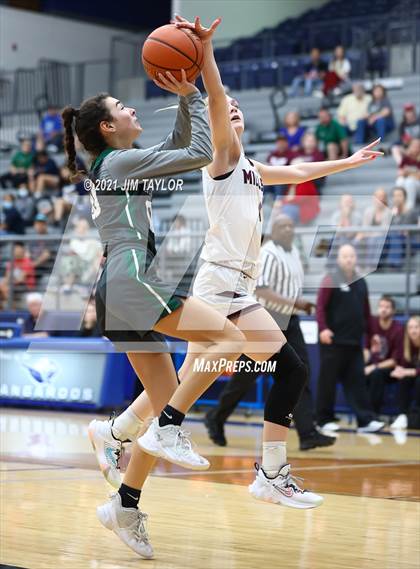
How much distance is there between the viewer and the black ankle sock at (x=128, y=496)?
517cm

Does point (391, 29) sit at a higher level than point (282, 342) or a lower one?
higher

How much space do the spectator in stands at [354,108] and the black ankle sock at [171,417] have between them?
44.0ft

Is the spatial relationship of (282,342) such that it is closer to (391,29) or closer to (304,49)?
(391,29)

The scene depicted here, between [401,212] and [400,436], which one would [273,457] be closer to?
[400,436]

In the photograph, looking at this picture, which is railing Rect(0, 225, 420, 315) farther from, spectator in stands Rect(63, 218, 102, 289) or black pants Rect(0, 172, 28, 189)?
black pants Rect(0, 172, 28, 189)

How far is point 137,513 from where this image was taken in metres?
5.15

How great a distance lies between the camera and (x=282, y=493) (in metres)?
5.20

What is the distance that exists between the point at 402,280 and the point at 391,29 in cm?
757

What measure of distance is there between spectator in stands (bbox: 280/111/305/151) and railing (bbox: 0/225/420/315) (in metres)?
3.53

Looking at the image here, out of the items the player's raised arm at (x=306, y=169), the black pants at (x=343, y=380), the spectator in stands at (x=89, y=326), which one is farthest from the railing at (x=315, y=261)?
the player's raised arm at (x=306, y=169)

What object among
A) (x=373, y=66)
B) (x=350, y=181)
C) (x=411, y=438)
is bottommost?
(x=411, y=438)

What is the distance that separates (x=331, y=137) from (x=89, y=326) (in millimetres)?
5373

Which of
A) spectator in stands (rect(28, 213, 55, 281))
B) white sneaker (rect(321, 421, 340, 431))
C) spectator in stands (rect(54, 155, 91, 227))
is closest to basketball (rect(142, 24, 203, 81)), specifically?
white sneaker (rect(321, 421, 340, 431))

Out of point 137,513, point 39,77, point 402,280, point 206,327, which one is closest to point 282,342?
point 206,327
